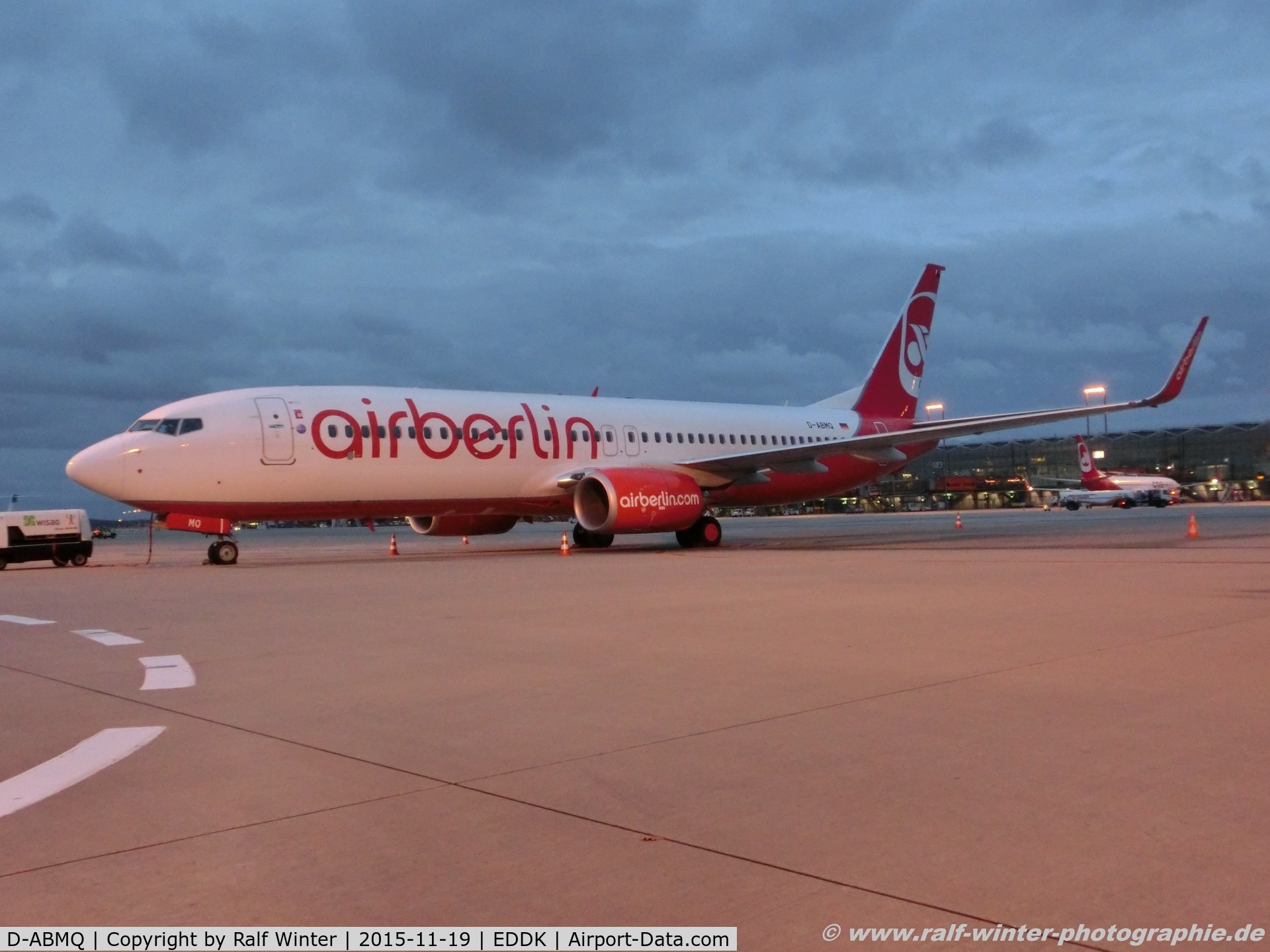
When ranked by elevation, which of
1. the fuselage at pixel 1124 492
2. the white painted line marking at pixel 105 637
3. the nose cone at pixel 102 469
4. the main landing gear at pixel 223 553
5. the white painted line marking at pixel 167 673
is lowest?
the fuselage at pixel 1124 492

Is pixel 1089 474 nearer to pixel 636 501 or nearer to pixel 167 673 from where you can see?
pixel 636 501

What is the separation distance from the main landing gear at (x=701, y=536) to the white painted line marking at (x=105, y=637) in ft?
47.5

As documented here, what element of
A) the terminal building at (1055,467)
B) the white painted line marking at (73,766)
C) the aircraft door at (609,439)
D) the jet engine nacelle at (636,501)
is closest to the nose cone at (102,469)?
the jet engine nacelle at (636,501)

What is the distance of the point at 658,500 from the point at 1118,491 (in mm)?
45278

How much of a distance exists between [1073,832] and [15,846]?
3262 millimetres

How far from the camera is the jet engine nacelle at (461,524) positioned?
74.6 feet

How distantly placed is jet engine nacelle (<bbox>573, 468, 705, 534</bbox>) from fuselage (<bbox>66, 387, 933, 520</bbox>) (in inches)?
41.4

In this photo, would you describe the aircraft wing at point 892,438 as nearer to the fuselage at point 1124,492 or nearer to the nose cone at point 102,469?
the nose cone at point 102,469

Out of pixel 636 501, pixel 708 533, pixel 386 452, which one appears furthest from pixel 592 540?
pixel 386 452

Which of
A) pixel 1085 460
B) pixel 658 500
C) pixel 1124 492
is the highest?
pixel 1085 460

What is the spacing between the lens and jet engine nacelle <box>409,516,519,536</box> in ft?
74.6

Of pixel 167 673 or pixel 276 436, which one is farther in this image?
pixel 276 436

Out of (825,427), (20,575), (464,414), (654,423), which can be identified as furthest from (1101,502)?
(20,575)

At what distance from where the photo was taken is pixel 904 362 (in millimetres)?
28844
